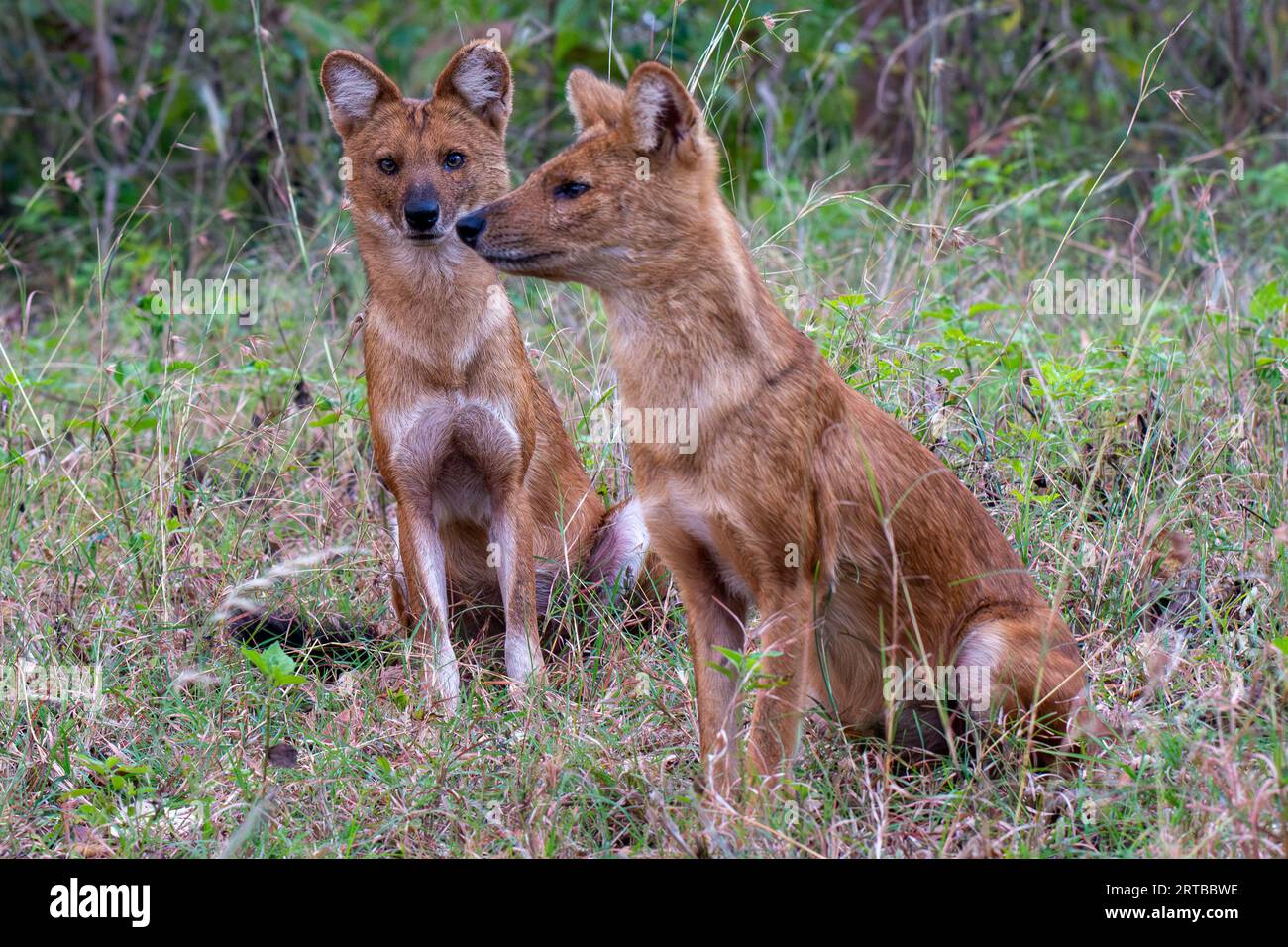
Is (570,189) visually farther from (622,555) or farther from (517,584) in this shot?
(622,555)

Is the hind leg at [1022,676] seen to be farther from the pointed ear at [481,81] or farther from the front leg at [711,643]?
the pointed ear at [481,81]

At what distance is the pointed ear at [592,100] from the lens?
3676 mm

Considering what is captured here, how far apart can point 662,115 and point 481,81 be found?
1.62 m

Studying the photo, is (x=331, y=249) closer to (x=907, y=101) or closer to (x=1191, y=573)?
(x=1191, y=573)

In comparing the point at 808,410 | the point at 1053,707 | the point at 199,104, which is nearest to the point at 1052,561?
the point at 1053,707

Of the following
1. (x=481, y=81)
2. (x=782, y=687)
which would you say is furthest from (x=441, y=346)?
(x=782, y=687)

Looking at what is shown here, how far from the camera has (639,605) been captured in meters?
5.12

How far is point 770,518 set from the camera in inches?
138

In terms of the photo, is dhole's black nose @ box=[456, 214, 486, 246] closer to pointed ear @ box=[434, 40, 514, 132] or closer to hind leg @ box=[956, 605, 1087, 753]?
pointed ear @ box=[434, 40, 514, 132]

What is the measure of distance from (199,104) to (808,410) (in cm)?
747

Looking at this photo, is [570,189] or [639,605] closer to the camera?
[570,189]

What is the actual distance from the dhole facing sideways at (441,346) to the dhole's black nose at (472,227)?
120 cm

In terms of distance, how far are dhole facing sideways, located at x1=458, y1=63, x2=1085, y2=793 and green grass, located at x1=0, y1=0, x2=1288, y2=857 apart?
262 mm

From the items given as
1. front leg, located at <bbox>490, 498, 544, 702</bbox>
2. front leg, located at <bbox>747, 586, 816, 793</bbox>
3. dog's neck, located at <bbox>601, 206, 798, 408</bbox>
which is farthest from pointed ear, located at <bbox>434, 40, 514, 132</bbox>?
front leg, located at <bbox>747, 586, 816, 793</bbox>
